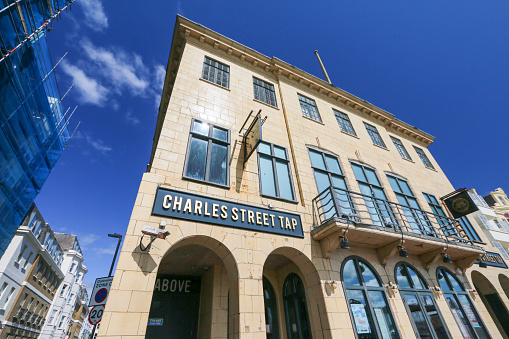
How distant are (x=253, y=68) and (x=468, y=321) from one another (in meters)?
16.0

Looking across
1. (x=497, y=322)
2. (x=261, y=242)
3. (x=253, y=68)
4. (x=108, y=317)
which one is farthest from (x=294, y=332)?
(x=253, y=68)

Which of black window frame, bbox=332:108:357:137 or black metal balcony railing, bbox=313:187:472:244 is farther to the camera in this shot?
black window frame, bbox=332:108:357:137

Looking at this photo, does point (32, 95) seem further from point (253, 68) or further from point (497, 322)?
point (497, 322)

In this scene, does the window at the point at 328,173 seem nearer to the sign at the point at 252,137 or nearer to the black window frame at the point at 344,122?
the sign at the point at 252,137

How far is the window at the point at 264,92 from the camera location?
12004 mm

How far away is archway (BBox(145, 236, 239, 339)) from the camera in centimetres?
750

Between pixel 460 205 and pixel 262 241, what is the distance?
14.5m

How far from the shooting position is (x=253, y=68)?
42.7 ft

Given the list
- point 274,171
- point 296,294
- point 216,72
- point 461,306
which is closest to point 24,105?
point 216,72

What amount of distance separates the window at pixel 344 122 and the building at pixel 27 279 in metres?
40.9

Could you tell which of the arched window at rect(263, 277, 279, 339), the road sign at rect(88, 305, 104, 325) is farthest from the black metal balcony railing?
the road sign at rect(88, 305, 104, 325)

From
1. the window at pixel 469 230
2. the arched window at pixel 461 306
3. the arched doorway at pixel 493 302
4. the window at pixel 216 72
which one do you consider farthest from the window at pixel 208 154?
the window at pixel 469 230

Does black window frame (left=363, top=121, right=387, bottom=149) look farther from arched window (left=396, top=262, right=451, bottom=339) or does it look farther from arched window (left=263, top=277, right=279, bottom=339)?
arched window (left=263, top=277, right=279, bottom=339)

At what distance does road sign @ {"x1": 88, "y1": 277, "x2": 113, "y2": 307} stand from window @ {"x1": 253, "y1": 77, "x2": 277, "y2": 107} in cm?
1008
